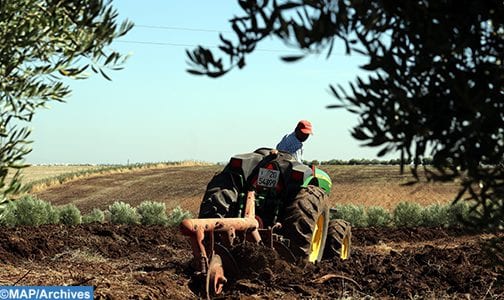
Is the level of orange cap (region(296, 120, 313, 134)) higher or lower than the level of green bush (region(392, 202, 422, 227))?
higher

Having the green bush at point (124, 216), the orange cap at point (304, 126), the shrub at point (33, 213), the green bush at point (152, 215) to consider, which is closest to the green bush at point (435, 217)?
the green bush at point (152, 215)

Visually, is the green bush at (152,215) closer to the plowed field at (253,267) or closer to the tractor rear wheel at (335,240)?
the plowed field at (253,267)

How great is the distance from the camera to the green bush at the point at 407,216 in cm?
2341

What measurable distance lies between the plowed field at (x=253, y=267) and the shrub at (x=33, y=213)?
5.90ft

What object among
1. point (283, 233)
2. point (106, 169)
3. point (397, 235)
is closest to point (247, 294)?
point (283, 233)

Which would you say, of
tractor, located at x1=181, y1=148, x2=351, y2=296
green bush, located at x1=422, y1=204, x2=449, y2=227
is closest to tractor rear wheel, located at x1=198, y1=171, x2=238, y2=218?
tractor, located at x1=181, y1=148, x2=351, y2=296

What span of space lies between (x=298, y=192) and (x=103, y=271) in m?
2.85

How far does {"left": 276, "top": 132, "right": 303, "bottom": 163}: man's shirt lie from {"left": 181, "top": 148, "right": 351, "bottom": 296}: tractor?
0.87 feet

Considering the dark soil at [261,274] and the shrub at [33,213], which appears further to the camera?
the shrub at [33,213]

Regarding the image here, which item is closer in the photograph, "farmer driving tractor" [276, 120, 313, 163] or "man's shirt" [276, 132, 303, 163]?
"farmer driving tractor" [276, 120, 313, 163]

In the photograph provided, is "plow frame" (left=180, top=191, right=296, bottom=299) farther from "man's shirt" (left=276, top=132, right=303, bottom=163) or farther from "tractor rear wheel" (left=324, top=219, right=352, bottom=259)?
"tractor rear wheel" (left=324, top=219, right=352, bottom=259)

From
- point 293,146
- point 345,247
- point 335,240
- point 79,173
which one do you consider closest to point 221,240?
point 293,146

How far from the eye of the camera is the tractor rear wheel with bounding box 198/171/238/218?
415 inches

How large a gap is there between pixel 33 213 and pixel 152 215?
3.21 m
